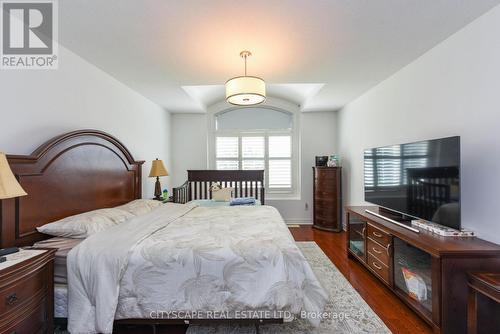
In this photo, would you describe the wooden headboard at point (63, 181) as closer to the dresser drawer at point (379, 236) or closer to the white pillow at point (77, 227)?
the white pillow at point (77, 227)

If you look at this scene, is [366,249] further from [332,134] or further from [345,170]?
[332,134]

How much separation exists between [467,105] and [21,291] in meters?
3.28

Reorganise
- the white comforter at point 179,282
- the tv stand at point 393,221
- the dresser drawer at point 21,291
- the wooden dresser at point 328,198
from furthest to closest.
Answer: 1. the wooden dresser at point 328,198
2. the tv stand at point 393,221
3. the white comforter at point 179,282
4. the dresser drawer at point 21,291

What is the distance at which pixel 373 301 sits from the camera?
6.72 ft

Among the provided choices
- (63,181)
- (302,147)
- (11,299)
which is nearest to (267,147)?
(302,147)

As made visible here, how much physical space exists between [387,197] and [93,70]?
3.53m

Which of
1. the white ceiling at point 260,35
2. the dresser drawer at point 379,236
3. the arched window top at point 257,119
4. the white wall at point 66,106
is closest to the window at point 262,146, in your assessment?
the arched window top at point 257,119

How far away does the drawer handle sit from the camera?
3.74 ft

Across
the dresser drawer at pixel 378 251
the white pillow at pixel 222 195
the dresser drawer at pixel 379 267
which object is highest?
the white pillow at pixel 222 195

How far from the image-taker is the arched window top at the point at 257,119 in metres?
4.96

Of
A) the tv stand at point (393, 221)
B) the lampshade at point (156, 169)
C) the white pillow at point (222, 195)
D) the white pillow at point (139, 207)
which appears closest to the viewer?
the tv stand at point (393, 221)

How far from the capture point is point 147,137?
12.2 feet

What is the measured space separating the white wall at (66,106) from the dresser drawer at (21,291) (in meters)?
0.95

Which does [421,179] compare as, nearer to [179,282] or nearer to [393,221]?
[393,221]
